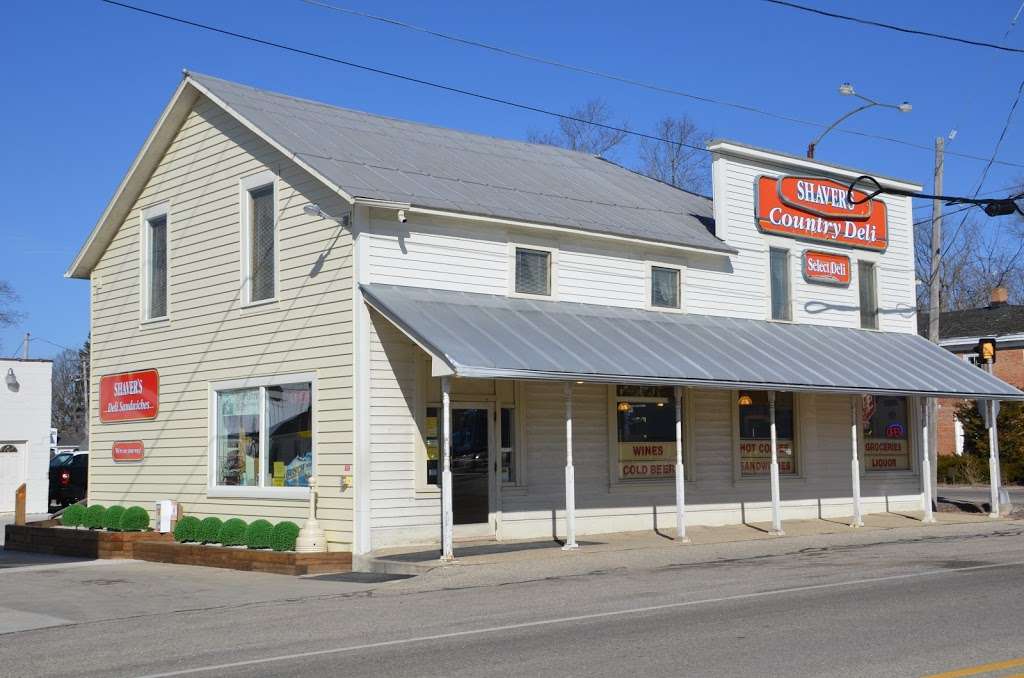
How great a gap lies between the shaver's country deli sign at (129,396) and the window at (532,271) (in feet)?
23.5

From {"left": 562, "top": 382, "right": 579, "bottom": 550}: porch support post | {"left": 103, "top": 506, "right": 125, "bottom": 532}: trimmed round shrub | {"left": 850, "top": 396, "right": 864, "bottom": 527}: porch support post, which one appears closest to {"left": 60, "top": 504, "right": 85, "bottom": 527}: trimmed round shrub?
{"left": 103, "top": 506, "right": 125, "bottom": 532}: trimmed round shrub

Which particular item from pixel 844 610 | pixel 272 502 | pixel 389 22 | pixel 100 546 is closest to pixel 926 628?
pixel 844 610

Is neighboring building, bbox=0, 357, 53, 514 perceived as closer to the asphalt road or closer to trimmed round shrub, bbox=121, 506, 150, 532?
trimmed round shrub, bbox=121, 506, 150, 532

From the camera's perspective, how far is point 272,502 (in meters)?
19.0

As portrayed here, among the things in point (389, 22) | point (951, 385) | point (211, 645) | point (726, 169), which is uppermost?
point (389, 22)

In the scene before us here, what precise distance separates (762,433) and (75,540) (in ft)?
41.8

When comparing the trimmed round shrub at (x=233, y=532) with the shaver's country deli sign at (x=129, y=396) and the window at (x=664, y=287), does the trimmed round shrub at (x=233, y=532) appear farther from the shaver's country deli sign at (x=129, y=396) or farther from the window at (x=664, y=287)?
the window at (x=664, y=287)

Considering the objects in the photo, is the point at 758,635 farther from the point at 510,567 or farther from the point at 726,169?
the point at 726,169

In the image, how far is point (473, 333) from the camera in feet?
56.3

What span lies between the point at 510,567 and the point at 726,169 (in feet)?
34.7

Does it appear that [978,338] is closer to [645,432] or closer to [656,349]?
[645,432]

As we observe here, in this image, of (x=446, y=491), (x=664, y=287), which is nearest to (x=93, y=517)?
(x=446, y=491)

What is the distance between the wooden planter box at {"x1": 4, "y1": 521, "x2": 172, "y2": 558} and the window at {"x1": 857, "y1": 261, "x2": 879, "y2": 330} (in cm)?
1512

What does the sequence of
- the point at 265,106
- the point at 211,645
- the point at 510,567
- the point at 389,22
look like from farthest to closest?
1. the point at 265,106
2. the point at 389,22
3. the point at 510,567
4. the point at 211,645
